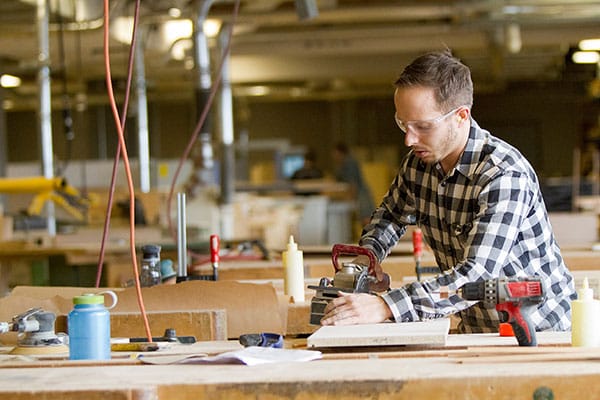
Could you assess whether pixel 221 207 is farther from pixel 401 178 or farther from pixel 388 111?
pixel 388 111

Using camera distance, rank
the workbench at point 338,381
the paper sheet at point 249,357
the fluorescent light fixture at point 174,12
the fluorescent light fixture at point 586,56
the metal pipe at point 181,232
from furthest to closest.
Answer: the fluorescent light fixture at point 586,56, the fluorescent light fixture at point 174,12, the metal pipe at point 181,232, the paper sheet at point 249,357, the workbench at point 338,381

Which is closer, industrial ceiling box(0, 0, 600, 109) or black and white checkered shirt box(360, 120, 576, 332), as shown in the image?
black and white checkered shirt box(360, 120, 576, 332)

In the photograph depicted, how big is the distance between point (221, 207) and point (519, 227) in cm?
634

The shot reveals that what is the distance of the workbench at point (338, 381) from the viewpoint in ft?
6.39

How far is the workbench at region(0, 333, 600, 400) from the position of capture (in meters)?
1.95

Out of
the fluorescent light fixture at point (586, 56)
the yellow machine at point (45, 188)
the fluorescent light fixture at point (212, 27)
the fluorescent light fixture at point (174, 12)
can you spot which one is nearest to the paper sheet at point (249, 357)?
the yellow machine at point (45, 188)

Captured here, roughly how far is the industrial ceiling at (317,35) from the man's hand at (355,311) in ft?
15.0

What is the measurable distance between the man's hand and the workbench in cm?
47

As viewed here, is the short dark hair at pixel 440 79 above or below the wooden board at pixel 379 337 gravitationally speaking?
above

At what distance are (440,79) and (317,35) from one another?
9.78 meters

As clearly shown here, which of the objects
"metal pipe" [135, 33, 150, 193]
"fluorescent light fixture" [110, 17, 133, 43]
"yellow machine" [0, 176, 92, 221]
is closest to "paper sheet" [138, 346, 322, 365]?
"yellow machine" [0, 176, 92, 221]

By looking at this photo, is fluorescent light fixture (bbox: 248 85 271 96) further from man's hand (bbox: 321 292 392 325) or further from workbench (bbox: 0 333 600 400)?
workbench (bbox: 0 333 600 400)

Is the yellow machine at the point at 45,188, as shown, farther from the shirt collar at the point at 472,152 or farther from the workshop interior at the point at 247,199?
the shirt collar at the point at 472,152

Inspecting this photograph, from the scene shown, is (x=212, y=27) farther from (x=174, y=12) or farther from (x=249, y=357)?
(x=249, y=357)
